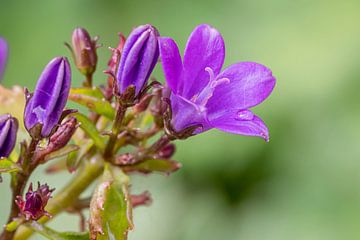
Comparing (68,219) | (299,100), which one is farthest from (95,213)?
(299,100)

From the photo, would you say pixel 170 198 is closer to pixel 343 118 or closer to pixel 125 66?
pixel 343 118

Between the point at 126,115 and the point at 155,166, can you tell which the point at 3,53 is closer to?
the point at 126,115

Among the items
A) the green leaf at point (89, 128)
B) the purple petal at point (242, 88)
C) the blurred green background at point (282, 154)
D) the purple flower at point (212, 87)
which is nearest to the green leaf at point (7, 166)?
the green leaf at point (89, 128)

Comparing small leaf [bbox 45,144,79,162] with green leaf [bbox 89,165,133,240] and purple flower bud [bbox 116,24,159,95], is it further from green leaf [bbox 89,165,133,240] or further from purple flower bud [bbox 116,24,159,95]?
purple flower bud [bbox 116,24,159,95]

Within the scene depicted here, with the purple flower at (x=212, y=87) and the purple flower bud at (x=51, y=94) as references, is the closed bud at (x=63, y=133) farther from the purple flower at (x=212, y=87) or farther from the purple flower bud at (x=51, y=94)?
the purple flower at (x=212, y=87)

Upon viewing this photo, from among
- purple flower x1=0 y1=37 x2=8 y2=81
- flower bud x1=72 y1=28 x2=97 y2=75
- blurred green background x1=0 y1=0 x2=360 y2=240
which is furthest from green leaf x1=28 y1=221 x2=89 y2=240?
blurred green background x1=0 y1=0 x2=360 y2=240

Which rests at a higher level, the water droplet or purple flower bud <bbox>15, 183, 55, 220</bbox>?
the water droplet

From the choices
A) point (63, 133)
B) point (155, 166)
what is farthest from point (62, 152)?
point (155, 166)

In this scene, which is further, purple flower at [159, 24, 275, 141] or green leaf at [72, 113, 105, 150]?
green leaf at [72, 113, 105, 150]
